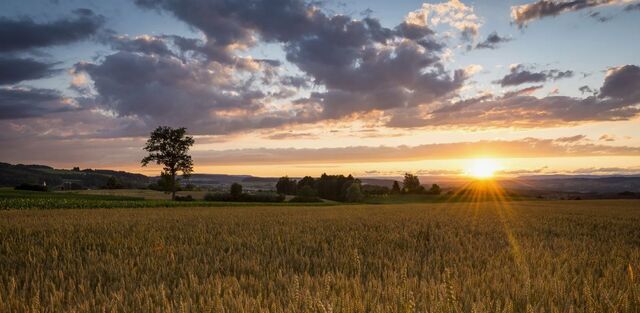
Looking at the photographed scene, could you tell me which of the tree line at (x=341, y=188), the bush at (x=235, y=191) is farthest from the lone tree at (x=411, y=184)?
the bush at (x=235, y=191)

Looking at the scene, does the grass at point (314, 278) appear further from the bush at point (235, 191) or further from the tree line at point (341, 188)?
the tree line at point (341, 188)

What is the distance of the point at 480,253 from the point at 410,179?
122495 millimetres

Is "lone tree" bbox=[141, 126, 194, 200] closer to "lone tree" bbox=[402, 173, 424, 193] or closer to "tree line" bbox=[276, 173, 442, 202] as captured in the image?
"tree line" bbox=[276, 173, 442, 202]

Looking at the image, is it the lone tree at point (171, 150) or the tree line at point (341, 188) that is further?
the tree line at point (341, 188)

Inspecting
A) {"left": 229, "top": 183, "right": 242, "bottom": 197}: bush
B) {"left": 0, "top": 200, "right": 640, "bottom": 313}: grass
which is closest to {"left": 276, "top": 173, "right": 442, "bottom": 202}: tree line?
{"left": 229, "top": 183, "right": 242, "bottom": 197}: bush

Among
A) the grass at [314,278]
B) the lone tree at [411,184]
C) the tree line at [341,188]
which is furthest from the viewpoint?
the lone tree at [411,184]

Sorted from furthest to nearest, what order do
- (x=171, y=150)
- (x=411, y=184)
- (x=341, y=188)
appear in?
1. (x=411, y=184)
2. (x=341, y=188)
3. (x=171, y=150)

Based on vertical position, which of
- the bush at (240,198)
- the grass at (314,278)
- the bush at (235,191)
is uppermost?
the grass at (314,278)

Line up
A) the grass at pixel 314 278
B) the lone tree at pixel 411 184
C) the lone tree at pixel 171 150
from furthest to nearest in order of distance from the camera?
the lone tree at pixel 411 184 → the lone tree at pixel 171 150 → the grass at pixel 314 278

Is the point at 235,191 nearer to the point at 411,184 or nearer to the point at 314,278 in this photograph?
the point at 411,184


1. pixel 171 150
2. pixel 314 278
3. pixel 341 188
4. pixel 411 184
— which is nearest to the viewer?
pixel 314 278

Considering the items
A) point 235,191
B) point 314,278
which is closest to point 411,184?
point 235,191

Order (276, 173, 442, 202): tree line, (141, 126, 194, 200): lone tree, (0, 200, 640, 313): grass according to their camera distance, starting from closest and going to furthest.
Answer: (0, 200, 640, 313): grass < (141, 126, 194, 200): lone tree < (276, 173, 442, 202): tree line

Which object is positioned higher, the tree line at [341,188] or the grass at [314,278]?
the grass at [314,278]
